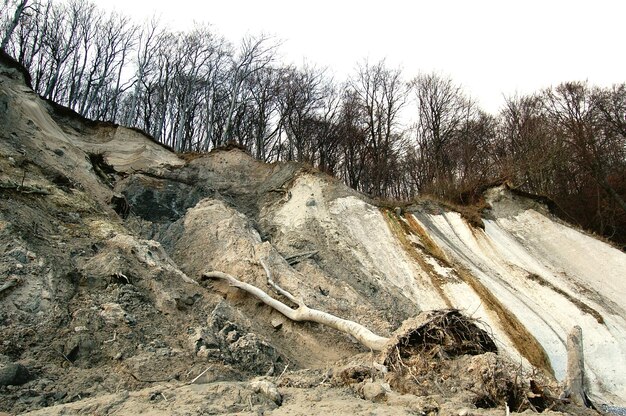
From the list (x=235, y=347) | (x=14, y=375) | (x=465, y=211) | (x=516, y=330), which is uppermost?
(x=465, y=211)

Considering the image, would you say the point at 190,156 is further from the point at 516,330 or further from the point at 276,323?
the point at 516,330

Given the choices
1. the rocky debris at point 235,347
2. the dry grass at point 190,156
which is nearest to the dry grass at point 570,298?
the rocky debris at point 235,347

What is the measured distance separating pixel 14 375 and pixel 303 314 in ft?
16.5

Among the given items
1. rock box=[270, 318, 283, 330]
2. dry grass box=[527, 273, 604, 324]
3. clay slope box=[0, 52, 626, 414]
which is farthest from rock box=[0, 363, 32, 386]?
dry grass box=[527, 273, 604, 324]

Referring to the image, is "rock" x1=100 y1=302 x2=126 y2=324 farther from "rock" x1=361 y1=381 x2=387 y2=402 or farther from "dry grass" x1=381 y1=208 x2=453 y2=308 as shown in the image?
"dry grass" x1=381 y1=208 x2=453 y2=308

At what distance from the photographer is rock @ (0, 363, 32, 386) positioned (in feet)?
15.0

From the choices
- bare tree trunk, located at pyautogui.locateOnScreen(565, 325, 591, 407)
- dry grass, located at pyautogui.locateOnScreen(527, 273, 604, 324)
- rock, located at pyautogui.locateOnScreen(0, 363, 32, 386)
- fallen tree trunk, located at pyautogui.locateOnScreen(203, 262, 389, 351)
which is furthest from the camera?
dry grass, located at pyautogui.locateOnScreen(527, 273, 604, 324)

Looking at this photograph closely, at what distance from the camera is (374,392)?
4598 mm

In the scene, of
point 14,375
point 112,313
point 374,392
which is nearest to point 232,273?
point 112,313

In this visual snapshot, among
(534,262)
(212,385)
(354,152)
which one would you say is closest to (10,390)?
(212,385)

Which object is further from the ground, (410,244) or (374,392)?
(410,244)

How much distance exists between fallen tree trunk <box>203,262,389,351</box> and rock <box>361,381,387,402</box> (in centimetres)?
183

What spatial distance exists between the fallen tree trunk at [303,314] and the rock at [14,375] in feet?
15.2

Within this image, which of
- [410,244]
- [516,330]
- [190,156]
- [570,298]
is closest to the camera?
[516,330]
